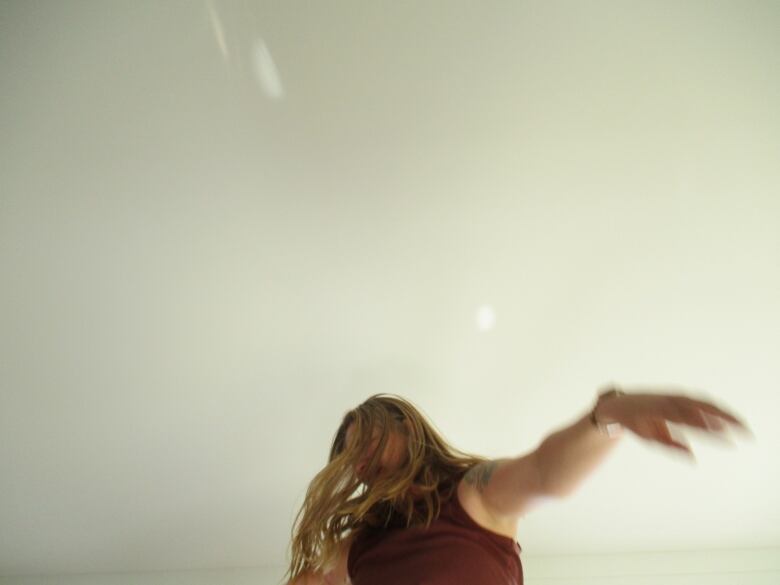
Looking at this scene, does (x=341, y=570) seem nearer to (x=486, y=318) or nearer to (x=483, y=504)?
(x=483, y=504)

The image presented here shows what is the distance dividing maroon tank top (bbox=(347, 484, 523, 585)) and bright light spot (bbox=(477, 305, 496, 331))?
1.36 ft

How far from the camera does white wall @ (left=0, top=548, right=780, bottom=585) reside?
5.30 feet

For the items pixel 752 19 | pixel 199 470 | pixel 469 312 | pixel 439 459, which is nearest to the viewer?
pixel 752 19

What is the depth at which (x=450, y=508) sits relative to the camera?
787mm

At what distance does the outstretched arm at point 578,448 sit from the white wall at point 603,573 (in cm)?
121

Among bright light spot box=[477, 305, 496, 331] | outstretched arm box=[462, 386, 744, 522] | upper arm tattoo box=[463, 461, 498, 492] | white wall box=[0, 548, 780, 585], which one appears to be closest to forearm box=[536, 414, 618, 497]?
outstretched arm box=[462, 386, 744, 522]

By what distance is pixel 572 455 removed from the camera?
1.95 feet

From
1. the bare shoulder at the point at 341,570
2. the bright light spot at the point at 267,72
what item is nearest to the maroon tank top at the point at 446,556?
the bare shoulder at the point at 341,570

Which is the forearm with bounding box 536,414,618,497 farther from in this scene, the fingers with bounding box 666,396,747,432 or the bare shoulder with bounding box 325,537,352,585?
the bare shoulder with bounding box 325,537,352,585

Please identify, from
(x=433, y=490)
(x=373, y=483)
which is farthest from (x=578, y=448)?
(x=373, y=483)

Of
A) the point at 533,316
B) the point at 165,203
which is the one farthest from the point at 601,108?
the point at 165,203

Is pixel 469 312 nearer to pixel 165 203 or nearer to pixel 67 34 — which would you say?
pixel 165 203

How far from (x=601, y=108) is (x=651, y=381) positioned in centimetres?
78

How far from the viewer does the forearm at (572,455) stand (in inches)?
22.9
